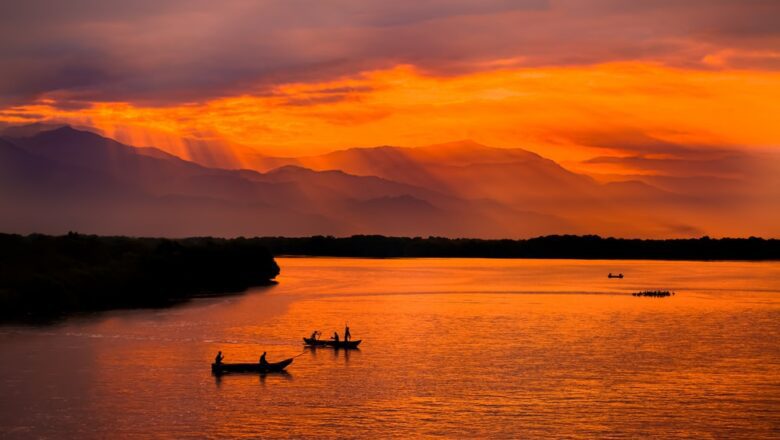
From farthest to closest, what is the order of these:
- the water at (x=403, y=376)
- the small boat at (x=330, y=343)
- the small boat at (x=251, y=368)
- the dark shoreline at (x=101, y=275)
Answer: the dark shoreline at (x=101, y=275)
the small boat at (x=330, y=343)
the small boat at (x=251, y=368)
the water at (x=403, y=376)

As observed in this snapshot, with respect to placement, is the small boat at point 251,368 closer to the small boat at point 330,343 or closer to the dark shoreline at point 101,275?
the small boat at point 330,343

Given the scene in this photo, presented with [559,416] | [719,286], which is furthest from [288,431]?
[719,286]

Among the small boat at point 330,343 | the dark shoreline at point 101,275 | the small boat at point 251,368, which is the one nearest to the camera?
the small boat at point 251,368

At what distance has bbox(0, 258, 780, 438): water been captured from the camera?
51.0m

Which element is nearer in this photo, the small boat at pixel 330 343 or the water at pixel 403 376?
the water at pixel 403 376

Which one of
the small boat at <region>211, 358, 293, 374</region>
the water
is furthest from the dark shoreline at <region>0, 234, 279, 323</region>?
the small boat at <region>211, 358, 293, 374</region>

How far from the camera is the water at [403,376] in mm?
50969

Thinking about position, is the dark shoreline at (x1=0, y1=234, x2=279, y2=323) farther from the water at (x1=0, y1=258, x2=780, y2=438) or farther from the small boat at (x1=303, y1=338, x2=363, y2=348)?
the small boat at (x1=303, y1=338, x2=363, y2=348)

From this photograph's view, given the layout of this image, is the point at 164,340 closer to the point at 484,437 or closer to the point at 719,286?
the point at 484,437

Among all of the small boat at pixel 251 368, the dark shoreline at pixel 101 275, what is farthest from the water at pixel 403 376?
the dark shoreline at pixel 101 275

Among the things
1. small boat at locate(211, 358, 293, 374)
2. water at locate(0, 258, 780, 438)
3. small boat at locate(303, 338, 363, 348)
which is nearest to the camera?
water at locate(0, 258, 780, 438)

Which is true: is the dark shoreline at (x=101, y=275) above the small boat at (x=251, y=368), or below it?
above

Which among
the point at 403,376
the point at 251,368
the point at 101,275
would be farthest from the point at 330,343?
the point at 101,275

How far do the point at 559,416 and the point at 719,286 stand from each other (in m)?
140
